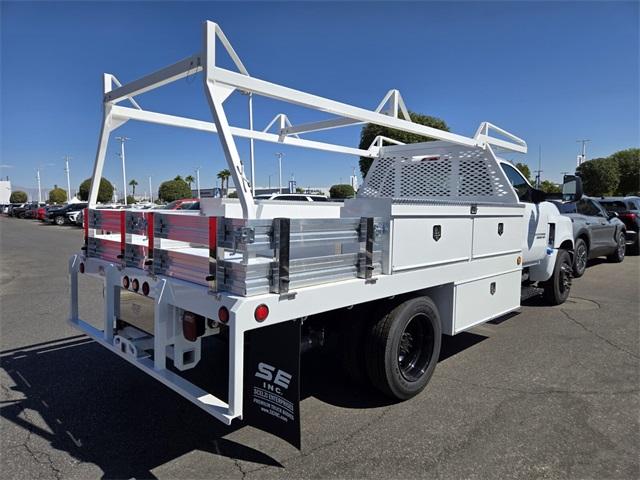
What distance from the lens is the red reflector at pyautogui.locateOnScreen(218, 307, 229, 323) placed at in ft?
7.93

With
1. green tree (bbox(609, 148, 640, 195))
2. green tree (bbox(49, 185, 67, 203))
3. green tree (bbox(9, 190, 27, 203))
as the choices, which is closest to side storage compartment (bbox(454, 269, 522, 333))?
green tree (bbox(609, 148, 640, 195))

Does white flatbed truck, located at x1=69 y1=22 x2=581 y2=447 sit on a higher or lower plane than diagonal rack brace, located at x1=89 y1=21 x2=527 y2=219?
lower

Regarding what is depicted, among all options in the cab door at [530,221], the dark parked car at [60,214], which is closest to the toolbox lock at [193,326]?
the cab door at [530,221]

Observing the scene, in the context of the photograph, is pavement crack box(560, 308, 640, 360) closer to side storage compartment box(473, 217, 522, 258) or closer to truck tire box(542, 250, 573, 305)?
truck tire box(542, 250, 573, 305)

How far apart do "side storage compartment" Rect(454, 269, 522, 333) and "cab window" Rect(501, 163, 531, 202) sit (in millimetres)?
964

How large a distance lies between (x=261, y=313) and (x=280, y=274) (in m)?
0.23

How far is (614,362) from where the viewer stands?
450cm

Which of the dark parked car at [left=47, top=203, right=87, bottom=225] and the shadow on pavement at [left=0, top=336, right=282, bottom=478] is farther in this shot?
the dark parked car at [left=47, top=203, right=87, bottom=225]

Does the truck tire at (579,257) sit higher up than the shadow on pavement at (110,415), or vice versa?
the truck tire at (579,257)

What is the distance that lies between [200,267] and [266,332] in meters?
0.54

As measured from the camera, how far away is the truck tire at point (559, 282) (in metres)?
6.36

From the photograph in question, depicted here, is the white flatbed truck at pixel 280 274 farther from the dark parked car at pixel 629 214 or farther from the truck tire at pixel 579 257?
the dark parked car at pixel 629 214

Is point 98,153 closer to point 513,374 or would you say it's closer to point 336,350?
point 336,350

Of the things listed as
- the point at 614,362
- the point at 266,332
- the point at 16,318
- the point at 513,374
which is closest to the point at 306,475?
the point at 266,332
